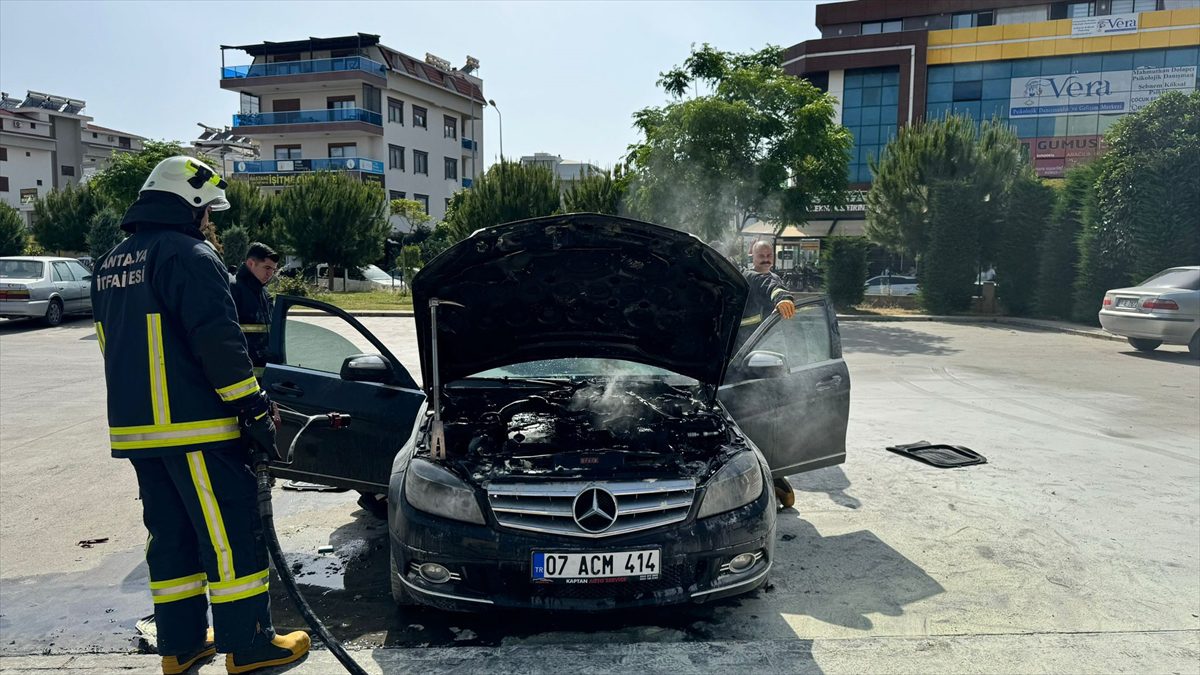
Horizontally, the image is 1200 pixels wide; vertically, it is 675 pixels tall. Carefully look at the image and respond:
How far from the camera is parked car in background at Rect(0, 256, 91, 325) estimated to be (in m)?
16.7

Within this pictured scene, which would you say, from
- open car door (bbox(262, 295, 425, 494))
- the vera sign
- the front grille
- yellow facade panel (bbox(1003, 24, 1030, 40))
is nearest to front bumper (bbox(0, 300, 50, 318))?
open car door (bbox(262, 295, 425, 494))

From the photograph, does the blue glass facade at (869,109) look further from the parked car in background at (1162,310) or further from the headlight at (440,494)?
the headlight at (440,494)

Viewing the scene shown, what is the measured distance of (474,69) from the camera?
68188mm

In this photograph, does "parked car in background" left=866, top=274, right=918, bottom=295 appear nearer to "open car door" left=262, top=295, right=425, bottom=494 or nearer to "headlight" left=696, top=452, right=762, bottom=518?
"open car door" left=262, top=295, right=425, bottom=494

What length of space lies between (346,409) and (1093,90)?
1759 inches

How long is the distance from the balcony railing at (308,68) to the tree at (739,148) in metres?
35.2

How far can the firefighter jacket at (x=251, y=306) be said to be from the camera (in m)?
5.11

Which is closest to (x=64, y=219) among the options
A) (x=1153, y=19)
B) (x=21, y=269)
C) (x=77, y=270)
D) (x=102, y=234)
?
(x=102, y=234)

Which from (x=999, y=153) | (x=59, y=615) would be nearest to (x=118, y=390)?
(x=59, y=615)

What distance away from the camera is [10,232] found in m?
30.2

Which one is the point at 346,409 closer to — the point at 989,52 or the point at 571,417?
the point at 571,417

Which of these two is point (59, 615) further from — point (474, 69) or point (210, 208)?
point (474, 69)

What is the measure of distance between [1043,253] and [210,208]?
21.9m

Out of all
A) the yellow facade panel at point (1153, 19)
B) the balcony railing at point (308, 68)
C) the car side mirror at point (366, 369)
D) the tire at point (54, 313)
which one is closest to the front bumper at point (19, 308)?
the tire at point (54, 313)
